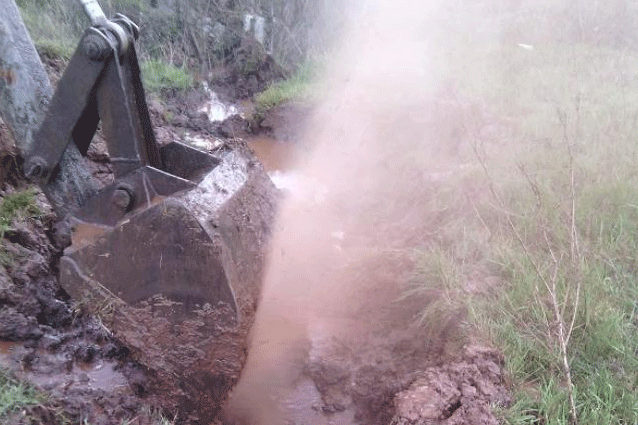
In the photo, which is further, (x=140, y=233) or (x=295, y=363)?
(x=295, y=363)

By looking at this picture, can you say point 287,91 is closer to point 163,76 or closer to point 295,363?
point 163,76

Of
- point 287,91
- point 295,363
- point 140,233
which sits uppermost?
point 140,233

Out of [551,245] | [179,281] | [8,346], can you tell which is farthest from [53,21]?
[551,245]

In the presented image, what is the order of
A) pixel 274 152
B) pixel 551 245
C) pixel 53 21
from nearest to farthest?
pixel 551 245 → pixel 274 152 → pixel 53 21

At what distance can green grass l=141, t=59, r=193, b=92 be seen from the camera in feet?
24.6

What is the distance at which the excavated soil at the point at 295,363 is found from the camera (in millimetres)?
2498

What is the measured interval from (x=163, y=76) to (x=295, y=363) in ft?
18.5

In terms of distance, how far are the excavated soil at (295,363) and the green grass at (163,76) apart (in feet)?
13.4

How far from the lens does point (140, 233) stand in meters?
2.30

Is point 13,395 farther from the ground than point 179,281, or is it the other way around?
point 179,281

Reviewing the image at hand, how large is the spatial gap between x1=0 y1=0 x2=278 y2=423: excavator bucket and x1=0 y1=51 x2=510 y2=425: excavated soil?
22 cm

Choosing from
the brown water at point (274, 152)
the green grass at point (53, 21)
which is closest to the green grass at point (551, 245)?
the brown water at point (274, 152)

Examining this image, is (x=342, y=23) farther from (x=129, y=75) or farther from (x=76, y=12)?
(x=129, y=75)

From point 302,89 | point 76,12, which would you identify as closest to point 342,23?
point 302,89
